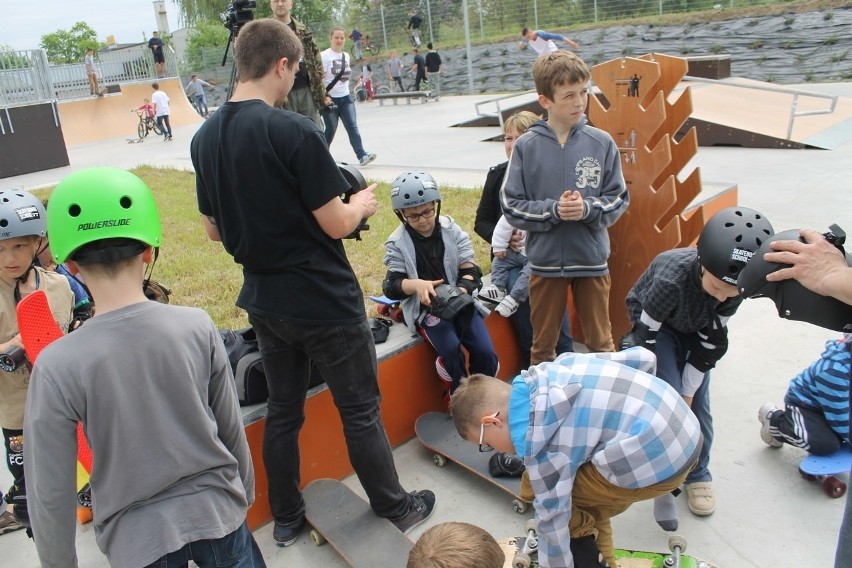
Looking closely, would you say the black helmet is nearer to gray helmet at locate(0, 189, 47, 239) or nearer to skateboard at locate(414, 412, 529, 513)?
skateboard at locate(414, 412, 529, 513)

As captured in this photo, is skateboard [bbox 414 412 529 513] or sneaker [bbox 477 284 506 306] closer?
skateboard [bbox 414 412 529 513]

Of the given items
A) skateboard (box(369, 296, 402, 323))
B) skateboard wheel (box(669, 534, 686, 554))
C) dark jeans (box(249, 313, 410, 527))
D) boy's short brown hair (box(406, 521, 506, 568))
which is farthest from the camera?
skateboard (box(369, 296, 402, 323))

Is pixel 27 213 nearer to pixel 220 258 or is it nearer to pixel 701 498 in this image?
pixel 701 498

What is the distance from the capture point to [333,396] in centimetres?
290

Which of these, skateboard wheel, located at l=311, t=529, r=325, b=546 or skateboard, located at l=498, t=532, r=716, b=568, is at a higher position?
skateboard, located at l=498, t=532, r=716, b=568

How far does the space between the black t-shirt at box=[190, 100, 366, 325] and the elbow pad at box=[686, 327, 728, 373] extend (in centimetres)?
162

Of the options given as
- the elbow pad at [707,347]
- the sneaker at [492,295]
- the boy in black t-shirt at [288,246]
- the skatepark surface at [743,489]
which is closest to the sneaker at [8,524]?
the skatepark surface at [743,489]

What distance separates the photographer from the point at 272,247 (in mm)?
2609

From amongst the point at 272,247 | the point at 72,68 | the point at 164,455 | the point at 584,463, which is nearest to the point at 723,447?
the point at 584,463

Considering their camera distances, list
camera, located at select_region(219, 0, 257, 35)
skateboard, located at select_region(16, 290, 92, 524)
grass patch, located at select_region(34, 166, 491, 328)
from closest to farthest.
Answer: skateboard, located at select_region(16, 290, 92, 524) < camera, located at select_region(219, 0, 257, 35) < grass patch, located at select_region(34, 166, 491, 328)

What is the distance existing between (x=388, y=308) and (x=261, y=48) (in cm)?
208

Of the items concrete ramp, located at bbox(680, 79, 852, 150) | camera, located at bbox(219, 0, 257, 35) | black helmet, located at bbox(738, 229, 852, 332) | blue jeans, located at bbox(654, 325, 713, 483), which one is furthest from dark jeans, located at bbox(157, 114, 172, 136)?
black helmet, located at bbox(738, 229, 852, 332)

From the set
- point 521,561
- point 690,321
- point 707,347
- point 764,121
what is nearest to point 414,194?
point 690,321

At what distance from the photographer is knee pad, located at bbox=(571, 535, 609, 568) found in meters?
2.50
